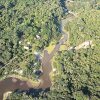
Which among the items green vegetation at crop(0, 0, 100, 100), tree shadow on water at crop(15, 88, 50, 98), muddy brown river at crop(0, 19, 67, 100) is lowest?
tree shadow on water at crop(15, 88, 50, 98)

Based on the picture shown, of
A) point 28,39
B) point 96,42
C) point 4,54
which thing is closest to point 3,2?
point 28,39

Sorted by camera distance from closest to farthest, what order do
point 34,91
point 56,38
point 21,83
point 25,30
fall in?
point 34,91 < point 21,83 < point 25,30 < point 56,38

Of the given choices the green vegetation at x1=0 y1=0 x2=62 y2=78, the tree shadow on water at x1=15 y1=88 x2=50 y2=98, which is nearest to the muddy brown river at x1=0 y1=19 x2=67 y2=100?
the tree shadow on water at x1=15 y1=88 x2=50 y2=98

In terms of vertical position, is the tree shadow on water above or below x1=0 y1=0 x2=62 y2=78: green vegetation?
below

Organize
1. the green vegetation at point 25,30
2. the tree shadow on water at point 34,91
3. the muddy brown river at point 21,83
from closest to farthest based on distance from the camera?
the tree shadow on water at point 34,91
the muddy brown river at point 21,83
the green vegetation at point 25,30

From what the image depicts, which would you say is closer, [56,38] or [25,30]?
[25,30]

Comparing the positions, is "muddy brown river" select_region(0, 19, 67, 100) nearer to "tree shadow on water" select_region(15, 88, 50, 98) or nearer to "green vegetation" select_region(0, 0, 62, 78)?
"tree shadow on water" select_region(15, 88, 50, 98)

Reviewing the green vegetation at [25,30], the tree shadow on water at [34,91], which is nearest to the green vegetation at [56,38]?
the green vegetation at [25,30]

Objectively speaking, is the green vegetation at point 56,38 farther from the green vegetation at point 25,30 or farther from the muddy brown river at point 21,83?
the muddy brown river at point 21,83

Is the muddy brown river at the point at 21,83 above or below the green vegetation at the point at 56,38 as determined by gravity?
below

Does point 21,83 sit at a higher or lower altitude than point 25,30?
lower

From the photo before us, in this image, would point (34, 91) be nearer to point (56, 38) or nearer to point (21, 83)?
point (21, 83)

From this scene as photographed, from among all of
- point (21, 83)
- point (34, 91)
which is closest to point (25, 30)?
point (21, 83)

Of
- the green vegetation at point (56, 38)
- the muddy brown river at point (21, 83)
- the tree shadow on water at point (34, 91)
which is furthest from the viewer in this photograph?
the muddy brown river at point (21, 83)
